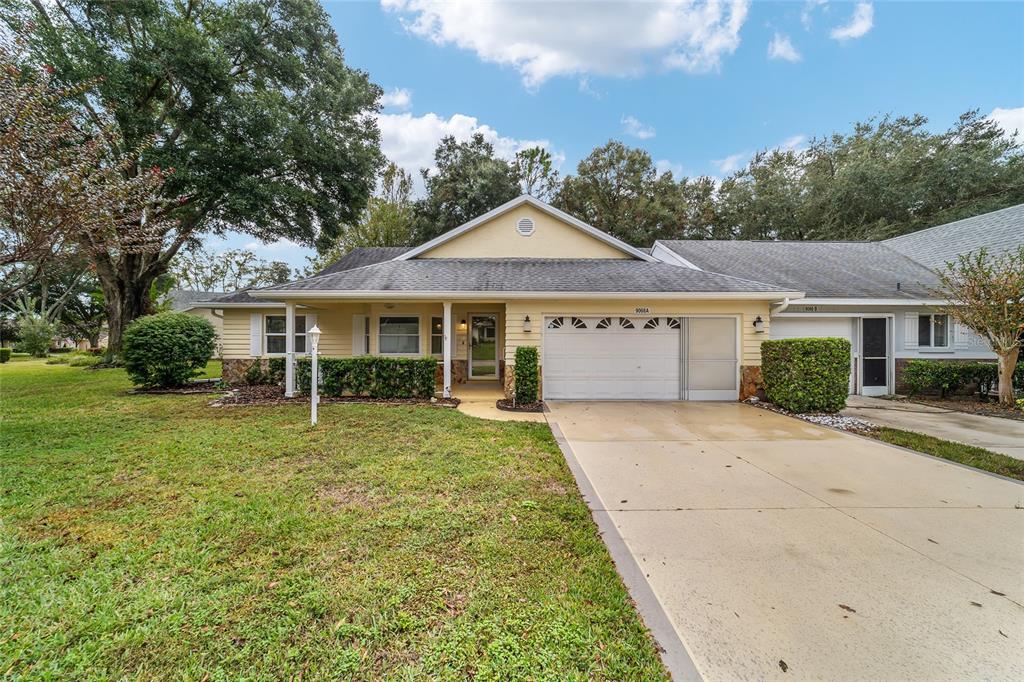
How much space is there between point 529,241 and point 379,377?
593 centimetres

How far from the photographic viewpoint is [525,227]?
38.0 feet

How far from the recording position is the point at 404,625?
2180mm

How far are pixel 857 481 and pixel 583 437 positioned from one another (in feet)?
→ 10.7

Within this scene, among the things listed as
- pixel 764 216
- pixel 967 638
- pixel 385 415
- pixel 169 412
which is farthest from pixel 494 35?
pixel 764 216

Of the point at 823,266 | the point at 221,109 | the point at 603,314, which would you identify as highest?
the point at 221,109

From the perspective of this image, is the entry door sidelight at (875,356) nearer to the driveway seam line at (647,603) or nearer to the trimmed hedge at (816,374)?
the trimmed hedge at (816,374)

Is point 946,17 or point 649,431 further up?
point 946,17

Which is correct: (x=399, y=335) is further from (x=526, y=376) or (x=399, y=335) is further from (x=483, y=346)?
(x=526, y=376)

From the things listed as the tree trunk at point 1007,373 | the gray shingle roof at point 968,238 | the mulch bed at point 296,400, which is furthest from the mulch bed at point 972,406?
the mulch bed at point 296,400

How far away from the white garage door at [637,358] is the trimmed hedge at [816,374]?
153 cm

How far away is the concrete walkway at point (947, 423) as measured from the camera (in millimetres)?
5801

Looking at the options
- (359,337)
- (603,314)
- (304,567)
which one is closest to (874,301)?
(603,314)

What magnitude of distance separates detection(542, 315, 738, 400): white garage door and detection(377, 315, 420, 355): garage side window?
4.23 metres

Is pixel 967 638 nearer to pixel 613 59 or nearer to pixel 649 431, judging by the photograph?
pixel 649 431
